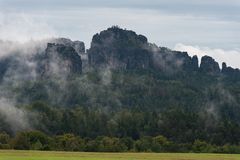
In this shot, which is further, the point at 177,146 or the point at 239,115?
the point at 239,115

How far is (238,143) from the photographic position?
129000mm

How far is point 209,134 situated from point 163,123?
978 cm

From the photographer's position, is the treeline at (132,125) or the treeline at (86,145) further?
the treeline at (132,125)

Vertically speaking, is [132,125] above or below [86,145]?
above

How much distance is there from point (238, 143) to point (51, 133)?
118 feet

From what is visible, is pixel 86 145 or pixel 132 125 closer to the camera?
pixel 86 145

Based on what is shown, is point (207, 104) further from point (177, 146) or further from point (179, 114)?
point (177, 146)

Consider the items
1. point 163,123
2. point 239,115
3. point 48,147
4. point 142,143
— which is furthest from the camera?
point 239,115

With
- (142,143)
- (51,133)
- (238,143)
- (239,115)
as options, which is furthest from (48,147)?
(239,115)

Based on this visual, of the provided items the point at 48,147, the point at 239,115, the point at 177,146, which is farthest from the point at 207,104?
the point at 48,147

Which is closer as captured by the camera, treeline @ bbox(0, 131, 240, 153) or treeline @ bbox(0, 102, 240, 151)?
treeline @ bbox(0, 131, 240, 153)

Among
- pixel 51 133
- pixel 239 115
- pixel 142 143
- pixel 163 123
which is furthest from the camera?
pixel 239 115

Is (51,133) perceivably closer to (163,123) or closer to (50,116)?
(50,116)

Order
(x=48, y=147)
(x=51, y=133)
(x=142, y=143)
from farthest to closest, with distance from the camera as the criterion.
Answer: (x=51, y=133) → (x=142, y=143) → (x=48, y=147)
